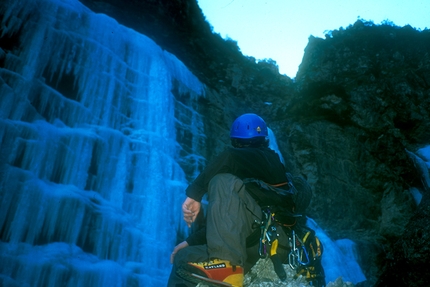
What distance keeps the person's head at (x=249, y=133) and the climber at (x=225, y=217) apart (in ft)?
0.89

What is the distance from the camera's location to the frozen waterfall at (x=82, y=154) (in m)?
3.25

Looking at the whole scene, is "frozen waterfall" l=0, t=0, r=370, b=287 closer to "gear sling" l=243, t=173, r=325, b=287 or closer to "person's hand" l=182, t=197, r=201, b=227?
"person's hand" l=182, t=197, r=201, b=227

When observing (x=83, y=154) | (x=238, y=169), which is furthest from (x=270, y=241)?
(x=83, y=154)

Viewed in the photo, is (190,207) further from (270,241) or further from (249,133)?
(249,133)

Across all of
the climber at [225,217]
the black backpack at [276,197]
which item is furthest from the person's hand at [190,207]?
the black backpack at [276,197]

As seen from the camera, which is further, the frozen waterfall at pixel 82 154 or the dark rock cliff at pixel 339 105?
the dark rock cliff at pixel 339 105

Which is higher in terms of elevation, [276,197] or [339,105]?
[339,105]

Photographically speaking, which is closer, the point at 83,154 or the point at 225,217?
the point at 225,217

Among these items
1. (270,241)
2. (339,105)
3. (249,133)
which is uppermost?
(339,105)

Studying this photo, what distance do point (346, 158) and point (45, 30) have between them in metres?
8.56

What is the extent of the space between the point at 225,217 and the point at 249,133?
110 centimetres

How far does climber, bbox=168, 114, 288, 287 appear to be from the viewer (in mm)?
1695

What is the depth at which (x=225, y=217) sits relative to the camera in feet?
5.96

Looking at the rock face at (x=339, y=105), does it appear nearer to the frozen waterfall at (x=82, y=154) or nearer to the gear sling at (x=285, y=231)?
the frozen waterfall at (x=82, y=154)
